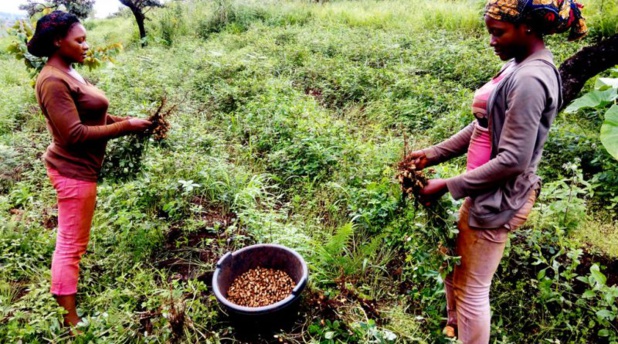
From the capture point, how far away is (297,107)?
15.8 ft

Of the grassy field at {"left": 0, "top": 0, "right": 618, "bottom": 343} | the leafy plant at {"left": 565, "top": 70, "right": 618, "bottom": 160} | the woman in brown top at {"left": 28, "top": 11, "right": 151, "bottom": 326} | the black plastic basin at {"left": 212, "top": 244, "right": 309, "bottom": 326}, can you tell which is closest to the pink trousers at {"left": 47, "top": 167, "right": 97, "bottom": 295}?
the woman in brown top at {"left": 28, "top": 11, "right": 151, "bottom": 326}

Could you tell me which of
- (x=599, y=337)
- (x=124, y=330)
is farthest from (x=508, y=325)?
(x=124, y=330)

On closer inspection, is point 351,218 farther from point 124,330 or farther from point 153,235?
point 124,330

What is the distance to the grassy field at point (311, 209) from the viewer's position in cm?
243

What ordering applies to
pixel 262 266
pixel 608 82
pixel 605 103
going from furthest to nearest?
pixel 605 103, pixel 608 82, pixel 262 266

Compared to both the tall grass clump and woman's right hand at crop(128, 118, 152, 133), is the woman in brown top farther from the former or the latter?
the tall grass clump

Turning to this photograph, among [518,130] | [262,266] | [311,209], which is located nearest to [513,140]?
[518,130]

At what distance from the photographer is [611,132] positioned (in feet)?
10.2

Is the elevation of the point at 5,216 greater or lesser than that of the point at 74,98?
lesser

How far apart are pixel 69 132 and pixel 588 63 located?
4.61 m

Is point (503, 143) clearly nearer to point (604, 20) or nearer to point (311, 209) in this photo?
point (311, 209)

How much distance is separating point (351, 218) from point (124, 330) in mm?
1905

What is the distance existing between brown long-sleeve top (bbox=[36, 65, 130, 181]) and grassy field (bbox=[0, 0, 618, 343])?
491 millimetres

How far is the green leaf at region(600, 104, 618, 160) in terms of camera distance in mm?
3064
